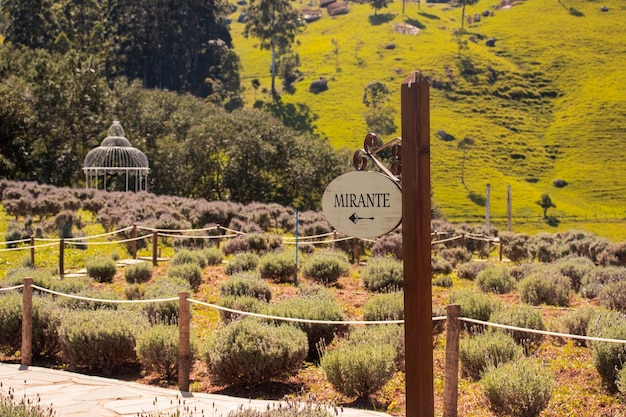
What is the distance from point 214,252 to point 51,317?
802cm

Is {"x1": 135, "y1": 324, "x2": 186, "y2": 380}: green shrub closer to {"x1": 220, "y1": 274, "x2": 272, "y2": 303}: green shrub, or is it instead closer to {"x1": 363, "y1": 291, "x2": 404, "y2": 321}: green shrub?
{"x1": 363, "y1": 291, "x2": 404, "y2": 321}: green shrub

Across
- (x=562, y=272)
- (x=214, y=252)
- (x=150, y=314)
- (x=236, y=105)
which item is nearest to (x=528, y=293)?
(x=562, y=272)

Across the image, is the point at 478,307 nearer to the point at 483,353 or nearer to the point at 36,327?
the point at 483,353

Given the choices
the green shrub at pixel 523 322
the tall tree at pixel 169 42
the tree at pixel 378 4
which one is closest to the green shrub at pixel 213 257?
the green shrub at pixel 523 322

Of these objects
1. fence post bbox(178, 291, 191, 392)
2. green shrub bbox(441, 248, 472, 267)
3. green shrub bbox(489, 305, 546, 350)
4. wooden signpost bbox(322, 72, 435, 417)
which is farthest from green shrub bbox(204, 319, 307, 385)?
green shrub bbox(441, 248, 472, 267)

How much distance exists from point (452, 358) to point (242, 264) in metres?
9.88

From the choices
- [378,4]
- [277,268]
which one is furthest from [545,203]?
[378,4]

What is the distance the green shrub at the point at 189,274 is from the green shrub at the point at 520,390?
26.5 feet

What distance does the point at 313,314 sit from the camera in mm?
9664

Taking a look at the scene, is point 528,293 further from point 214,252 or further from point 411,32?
point 411,32

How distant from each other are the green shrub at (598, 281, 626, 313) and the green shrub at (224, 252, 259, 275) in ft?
23.3

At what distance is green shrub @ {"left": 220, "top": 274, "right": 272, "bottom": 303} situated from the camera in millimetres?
12242

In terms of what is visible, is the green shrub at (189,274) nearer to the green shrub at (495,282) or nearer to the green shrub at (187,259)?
the green shrub at (187,259)

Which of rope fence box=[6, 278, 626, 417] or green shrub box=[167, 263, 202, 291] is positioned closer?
rope fence box=[6, 278, 626, 417]
